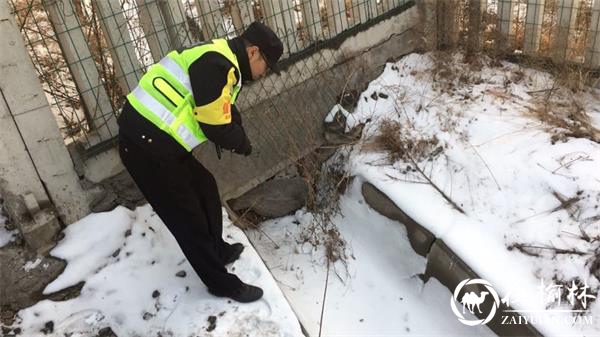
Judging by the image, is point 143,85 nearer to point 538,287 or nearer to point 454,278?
point 454,278

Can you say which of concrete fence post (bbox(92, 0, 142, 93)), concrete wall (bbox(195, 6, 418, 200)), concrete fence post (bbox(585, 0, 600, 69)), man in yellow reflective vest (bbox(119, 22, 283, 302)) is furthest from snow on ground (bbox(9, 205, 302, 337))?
concrete fence post (bbox(585, 0, 600, 69))

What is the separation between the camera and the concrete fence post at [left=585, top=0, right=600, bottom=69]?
4.17 m

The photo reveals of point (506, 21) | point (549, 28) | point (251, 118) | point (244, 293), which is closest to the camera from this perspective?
point (244, 293)

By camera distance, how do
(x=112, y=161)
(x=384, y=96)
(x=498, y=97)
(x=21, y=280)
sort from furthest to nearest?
1. (x=384, y=96)
2. (x=498, y=97)
3. (x=112, y=161)
4. (x=21, y=280)

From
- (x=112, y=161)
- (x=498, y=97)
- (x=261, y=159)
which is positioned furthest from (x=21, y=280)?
(x=498, y=97)

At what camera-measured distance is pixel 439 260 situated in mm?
3307

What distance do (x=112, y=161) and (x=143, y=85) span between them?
3.90 ft

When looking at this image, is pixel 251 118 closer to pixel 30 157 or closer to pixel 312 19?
pixel 312 19

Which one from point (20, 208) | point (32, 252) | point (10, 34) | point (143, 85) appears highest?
point (10, 34)

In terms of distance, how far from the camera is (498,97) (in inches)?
165

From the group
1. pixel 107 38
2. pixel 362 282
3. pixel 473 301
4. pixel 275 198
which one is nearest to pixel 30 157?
pixel 107 38

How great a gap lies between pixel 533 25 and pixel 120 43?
3608 mm

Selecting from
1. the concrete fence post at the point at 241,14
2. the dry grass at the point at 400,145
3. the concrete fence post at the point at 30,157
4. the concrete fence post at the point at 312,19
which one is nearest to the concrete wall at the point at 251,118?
the concrete fence post at the point at 30,157

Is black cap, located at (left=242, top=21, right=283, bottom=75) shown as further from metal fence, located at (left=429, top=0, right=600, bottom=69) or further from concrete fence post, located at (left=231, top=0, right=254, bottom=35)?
metal fence, located at (left=429, top=0, right=600, bottom=69)
